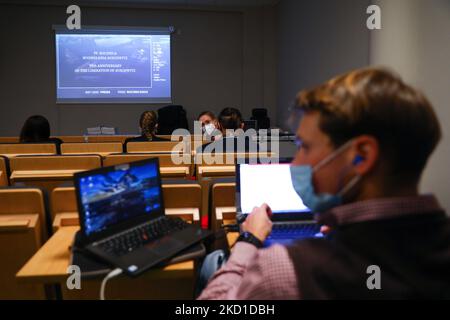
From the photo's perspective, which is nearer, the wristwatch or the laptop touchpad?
the wristwatch

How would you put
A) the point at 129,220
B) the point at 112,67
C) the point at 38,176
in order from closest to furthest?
the point at 129,220, the point at 38,176, the point at 112,67

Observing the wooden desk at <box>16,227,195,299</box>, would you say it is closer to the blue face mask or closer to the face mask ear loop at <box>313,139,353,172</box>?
the blue face mask

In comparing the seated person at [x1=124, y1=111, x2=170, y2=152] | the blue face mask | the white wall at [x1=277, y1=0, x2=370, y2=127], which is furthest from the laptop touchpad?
the seated person at [x1=124, y1=111, x2=170, y2=152]

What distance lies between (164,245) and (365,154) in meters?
0.83

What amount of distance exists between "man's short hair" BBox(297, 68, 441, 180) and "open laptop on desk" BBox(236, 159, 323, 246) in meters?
1.05

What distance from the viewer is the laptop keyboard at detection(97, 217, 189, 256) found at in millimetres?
1366

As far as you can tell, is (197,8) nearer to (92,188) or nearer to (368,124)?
(92,188)

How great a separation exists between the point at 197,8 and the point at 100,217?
23.9ft

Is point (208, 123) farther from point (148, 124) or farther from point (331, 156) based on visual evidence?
point (331, 156)

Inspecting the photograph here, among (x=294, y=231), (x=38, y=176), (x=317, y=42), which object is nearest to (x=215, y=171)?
(x=294, y=231)

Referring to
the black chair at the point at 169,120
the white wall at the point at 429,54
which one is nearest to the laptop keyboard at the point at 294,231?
the white wall at the point at 429,54

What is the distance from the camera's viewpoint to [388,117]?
763 mm

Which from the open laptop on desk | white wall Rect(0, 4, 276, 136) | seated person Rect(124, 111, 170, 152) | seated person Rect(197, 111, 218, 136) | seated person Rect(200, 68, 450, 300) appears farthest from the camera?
white wall Rect(0, 4, 276, 136)

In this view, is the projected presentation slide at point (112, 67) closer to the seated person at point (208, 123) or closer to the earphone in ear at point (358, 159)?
the seated person at point (208, 123)
